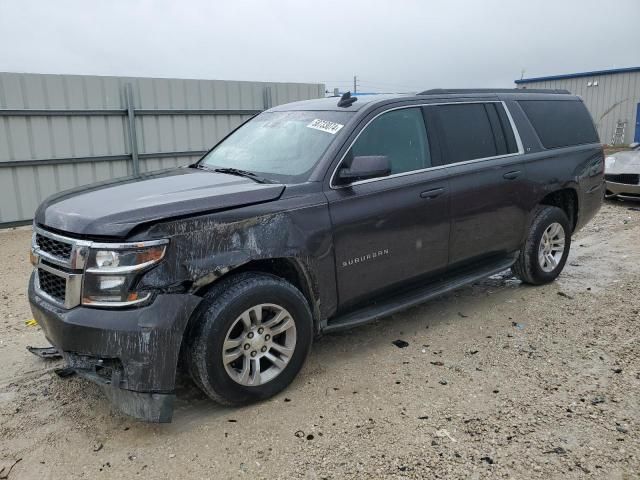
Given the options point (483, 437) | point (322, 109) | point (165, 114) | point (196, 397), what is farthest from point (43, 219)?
point (165, 114)

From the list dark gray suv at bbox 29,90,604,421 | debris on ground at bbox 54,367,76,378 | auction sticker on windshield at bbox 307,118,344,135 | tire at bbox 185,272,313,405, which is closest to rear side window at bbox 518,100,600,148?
dark gray suv at bbox 29,90,604,421

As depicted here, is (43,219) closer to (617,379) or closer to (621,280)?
(617,379)

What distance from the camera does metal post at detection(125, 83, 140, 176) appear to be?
9484 millimetres

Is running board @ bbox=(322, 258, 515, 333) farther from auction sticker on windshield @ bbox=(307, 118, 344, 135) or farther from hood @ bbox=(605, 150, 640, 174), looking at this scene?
hood @ bbox=(605, 150, 640, 174)

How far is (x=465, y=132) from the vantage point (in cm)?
464

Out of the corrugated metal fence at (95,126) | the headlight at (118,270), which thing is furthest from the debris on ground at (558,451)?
the corrugated metal fence at (95,126)

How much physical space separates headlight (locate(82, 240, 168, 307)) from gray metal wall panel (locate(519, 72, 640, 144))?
929 inches

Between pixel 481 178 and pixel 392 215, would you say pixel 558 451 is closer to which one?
pixel 392 215

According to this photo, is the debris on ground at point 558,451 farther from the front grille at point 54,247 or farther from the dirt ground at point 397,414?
the front grille at point 54,247

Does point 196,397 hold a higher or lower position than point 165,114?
lower

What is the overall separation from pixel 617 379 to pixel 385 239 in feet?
5.84

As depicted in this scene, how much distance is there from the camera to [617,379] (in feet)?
12.0

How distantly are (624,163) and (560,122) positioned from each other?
19.1 ft

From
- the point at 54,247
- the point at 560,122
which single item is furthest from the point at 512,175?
the point at 54,247
